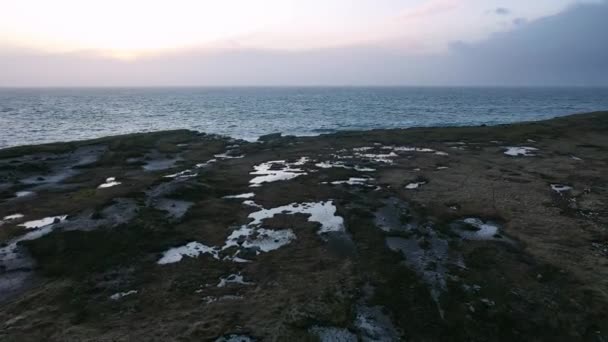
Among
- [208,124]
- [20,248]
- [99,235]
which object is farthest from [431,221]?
[208,124]

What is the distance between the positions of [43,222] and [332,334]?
25099 millimetres

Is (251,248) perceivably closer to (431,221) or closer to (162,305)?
(162,305)

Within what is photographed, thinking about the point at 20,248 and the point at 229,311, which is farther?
the point at 20,248

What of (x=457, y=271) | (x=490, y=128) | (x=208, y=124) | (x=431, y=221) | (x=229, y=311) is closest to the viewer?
(x=229, y=311)

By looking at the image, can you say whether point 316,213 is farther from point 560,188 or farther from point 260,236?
point 560,188

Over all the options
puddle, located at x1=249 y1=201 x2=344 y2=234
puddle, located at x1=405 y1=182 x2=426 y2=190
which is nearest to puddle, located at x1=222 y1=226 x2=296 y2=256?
puddle, located at x1=249 y1=201 x2=344 y2=234

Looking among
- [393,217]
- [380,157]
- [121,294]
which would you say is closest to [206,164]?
[380,157]

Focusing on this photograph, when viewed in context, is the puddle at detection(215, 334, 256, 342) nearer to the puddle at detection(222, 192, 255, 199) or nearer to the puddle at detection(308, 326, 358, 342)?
the puddle at detection(308, 326, 358, 342)

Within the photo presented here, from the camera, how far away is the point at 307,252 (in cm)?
2406

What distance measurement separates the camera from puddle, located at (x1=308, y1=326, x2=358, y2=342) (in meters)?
15.8

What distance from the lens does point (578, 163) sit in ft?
156

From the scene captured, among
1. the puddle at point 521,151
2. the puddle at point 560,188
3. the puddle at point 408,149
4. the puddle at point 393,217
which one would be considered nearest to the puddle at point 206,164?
the puddle at point 393,217

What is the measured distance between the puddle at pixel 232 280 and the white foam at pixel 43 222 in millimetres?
16822

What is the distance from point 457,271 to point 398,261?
10.4 feet
